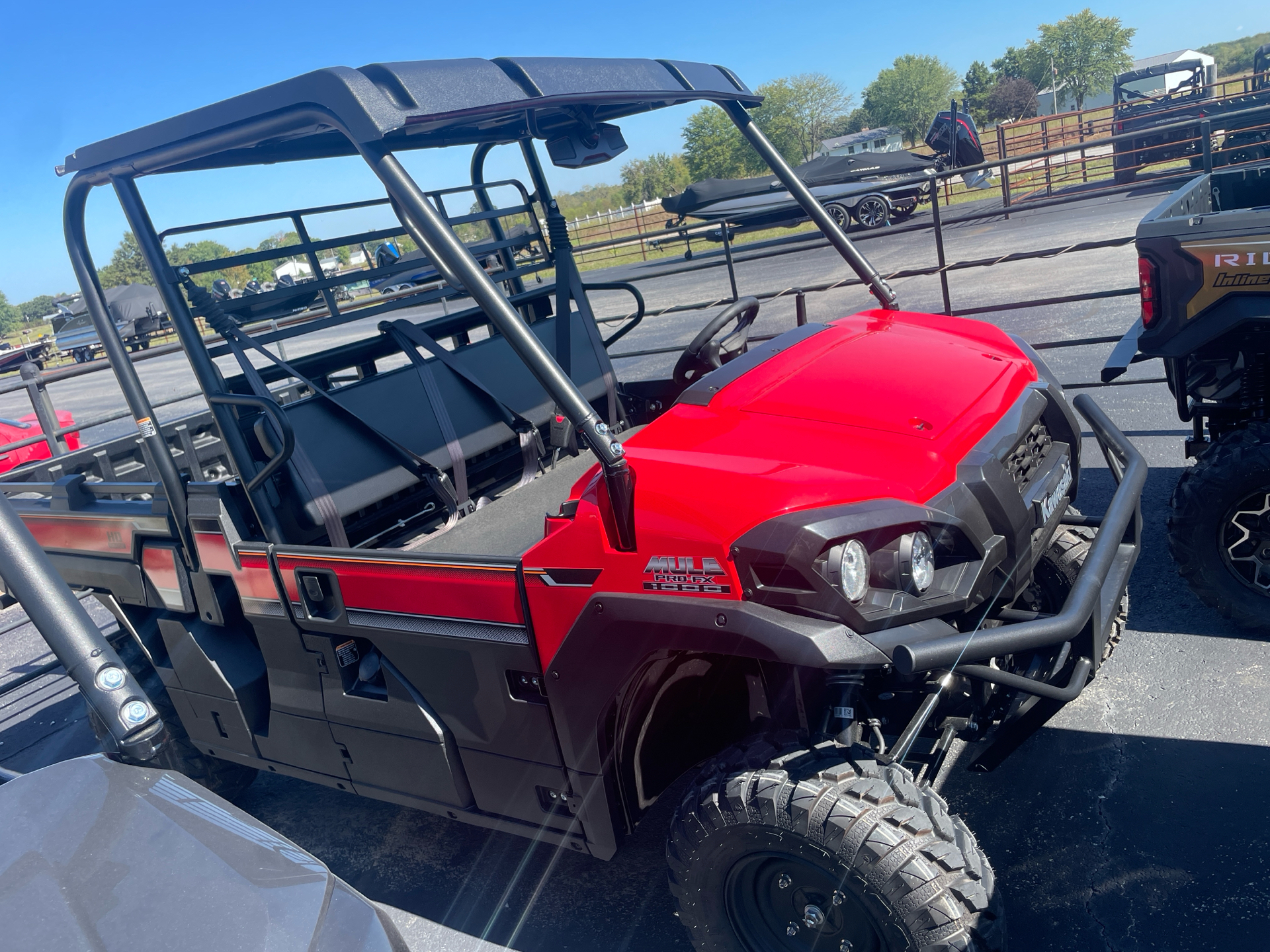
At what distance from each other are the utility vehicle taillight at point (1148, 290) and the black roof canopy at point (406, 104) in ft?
5.99

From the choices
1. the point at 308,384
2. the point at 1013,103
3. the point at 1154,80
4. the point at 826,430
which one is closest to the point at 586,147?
the point at 308,384

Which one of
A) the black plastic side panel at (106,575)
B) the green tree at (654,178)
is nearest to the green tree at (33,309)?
the green tree at (654,178)

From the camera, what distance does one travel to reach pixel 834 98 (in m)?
68.8

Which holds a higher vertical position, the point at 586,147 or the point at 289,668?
the point at 586,147

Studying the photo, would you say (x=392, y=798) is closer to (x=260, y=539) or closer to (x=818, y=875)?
(x=260, y=539)

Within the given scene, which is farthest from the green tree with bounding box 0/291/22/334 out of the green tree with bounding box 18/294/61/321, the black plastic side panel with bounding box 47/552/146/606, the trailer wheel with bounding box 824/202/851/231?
the black plastic side panel with bounding box 47/552/146/606

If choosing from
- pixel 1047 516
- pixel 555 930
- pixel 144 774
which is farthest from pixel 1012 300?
pixel 144 774

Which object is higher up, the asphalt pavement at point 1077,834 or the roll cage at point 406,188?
the roll cage at point 406,188

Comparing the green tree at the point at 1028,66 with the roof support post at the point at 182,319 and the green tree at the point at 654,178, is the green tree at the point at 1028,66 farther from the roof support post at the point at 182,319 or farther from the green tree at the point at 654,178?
the roof support post at the point at 182,319

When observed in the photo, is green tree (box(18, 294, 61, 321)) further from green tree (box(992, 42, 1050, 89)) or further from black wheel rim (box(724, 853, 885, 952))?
green tree (box(992, 42, 1050, 89))

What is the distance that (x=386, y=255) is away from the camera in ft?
11.9

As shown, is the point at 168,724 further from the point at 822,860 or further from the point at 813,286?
the point at 813,286

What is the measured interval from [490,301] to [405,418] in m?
1.26

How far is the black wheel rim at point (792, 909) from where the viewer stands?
208 centimetres
